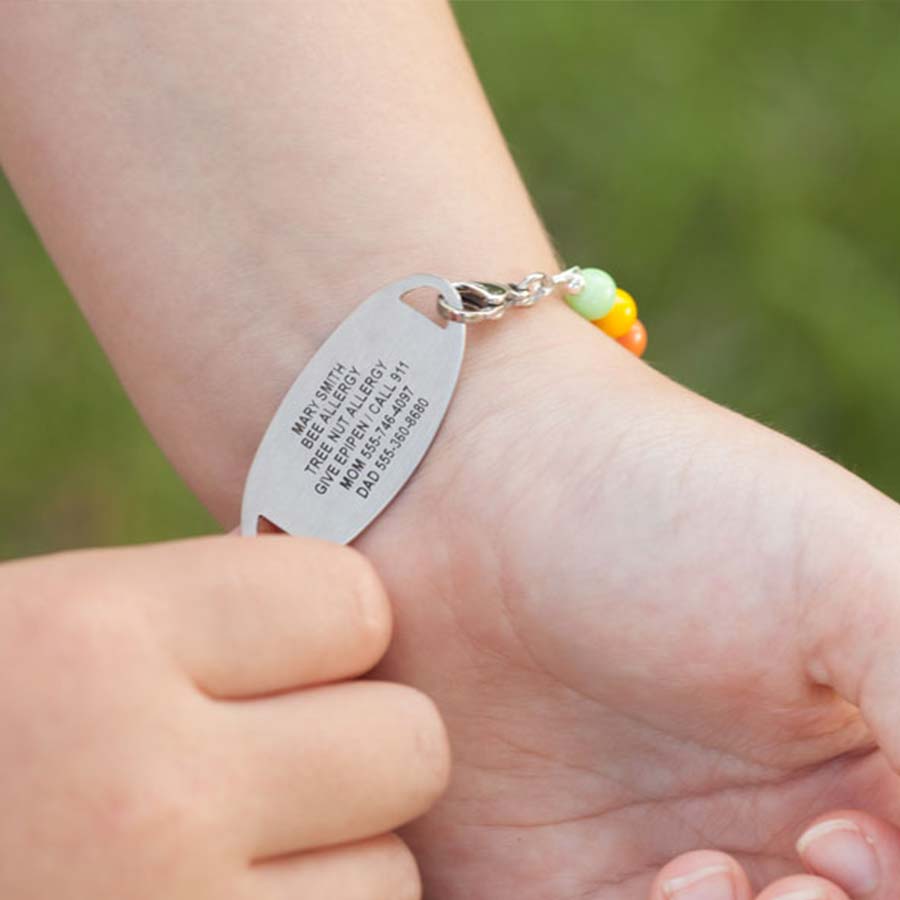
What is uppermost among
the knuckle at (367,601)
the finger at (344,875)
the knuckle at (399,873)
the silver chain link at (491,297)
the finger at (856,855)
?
the silver chain link at (491,297)

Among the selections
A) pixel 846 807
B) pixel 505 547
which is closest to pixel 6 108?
pixel 505 547

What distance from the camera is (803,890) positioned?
1093 mm

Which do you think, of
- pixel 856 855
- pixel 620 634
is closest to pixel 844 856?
pixel 856 855

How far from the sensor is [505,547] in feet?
4.08

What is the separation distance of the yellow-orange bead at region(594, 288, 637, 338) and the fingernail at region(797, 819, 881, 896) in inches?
22.6

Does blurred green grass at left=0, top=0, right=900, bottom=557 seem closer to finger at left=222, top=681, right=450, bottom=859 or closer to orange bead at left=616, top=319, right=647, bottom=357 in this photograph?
orange bead at left=616, top=319, right=647, bottom=357

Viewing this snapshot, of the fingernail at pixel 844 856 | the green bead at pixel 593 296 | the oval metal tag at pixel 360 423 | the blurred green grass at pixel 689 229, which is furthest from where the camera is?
the blurred green grass at pixel 689 229

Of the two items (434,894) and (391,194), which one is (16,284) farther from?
(434,894)

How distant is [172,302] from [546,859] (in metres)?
0.66

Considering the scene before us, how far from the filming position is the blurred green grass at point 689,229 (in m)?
2.24

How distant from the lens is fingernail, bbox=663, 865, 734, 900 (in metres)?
1.13

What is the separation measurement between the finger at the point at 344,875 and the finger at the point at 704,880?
208 mm

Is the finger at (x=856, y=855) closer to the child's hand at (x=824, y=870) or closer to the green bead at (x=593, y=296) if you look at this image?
the child's hand at (x=824, y=870)

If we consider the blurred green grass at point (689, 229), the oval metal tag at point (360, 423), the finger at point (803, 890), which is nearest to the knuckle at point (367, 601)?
the oval metal tag at point (360, 423)
